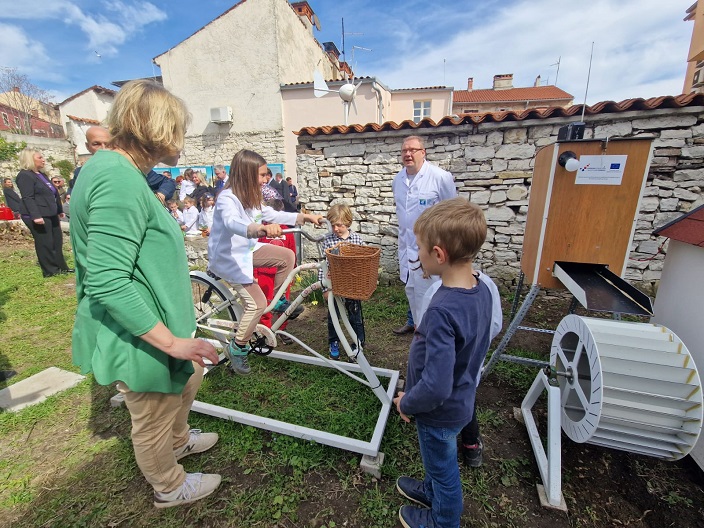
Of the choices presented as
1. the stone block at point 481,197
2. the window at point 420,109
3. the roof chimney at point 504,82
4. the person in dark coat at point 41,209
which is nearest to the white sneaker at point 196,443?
the stone block at point 481,197

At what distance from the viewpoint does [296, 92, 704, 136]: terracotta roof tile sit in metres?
3.95

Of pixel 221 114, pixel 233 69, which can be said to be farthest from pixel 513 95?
pixel 221 114

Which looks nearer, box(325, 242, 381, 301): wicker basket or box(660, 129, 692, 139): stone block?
box(325, 242, 381, 301): wicker basket

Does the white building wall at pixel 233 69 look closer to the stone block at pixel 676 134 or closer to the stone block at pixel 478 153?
the stone block at pixel 478 153

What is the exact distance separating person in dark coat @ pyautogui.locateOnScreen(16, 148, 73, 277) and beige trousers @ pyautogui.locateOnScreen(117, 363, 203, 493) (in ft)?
20.0

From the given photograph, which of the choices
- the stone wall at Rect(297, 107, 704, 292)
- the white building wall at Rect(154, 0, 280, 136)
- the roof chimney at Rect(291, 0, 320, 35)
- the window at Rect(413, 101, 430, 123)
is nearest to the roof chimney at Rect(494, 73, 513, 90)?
the window at Rect(413, 101, 430, 123)

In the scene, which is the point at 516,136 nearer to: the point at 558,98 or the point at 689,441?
the point at 689,441

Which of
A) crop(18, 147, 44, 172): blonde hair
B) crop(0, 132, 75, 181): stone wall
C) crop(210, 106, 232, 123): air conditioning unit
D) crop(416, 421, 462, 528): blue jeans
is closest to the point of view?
crop(416, 421, 462, 528): blue jeans

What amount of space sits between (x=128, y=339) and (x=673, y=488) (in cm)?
311

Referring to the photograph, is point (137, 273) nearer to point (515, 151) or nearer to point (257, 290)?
point (257, 290)

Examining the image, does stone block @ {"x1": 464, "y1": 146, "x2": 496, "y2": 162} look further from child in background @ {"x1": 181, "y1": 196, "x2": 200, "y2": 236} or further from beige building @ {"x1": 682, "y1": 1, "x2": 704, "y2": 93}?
child in background @ {"x1": 181, "y1": 196, "x2": 200, "y2": 236}

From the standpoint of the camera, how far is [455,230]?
4.29 feet

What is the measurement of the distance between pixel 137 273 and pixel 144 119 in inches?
23.9

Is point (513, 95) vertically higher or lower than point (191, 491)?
higher
